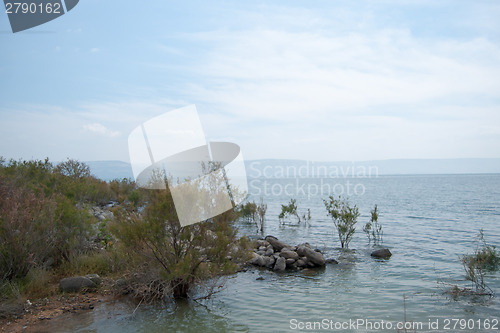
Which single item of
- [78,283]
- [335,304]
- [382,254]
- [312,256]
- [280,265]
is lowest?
[382,254]

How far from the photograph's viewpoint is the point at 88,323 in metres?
7.02

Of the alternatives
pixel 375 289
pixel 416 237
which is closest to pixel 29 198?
pixel 375 289

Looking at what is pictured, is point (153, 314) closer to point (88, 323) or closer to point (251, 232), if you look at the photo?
point (88, 323)

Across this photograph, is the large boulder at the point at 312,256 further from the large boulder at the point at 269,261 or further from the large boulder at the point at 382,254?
the large boulder at the point at 382,254

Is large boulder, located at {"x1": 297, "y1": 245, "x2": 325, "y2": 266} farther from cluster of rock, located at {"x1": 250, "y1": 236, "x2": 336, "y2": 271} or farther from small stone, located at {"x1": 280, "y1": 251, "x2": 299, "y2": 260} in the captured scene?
small stone, located at {"x1": 280, "y1": 251, "x2": 299, "y2": 260}

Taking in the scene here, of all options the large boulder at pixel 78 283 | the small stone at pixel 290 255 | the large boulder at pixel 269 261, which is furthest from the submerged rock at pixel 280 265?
the large boulder at pixel 78 283

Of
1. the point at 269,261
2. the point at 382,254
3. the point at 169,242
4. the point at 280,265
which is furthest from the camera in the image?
the point at 382,254

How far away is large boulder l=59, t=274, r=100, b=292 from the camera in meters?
8.40

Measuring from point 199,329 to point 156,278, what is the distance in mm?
1631

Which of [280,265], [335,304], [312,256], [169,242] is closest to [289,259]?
[280,265]

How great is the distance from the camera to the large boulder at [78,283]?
8398 mm

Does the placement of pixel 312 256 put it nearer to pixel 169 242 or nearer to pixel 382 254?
pixel 382 254

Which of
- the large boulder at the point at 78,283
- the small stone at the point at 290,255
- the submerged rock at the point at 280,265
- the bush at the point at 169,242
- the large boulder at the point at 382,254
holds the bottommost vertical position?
the large boulder at the point at 382,254

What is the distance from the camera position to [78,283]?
8.56m
